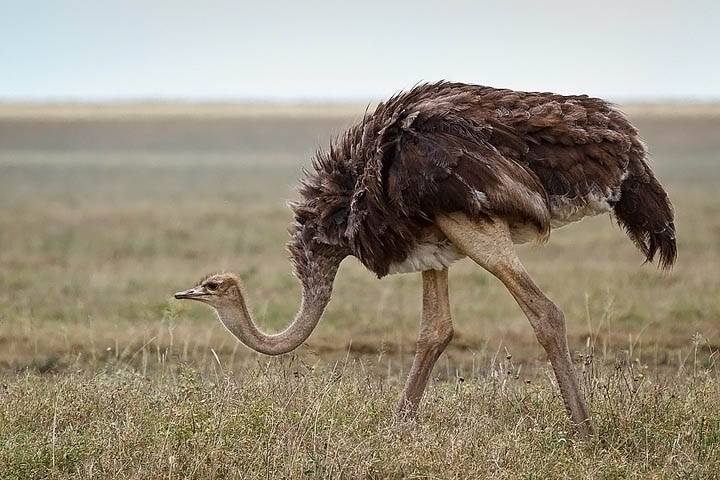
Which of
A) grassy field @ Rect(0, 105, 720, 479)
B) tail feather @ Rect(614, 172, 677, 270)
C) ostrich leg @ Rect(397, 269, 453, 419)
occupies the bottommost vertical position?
grassy field @ Rect(0, 105, 720, 479)

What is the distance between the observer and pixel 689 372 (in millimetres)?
9062

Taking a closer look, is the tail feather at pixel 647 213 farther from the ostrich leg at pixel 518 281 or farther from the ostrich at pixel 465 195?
Answer: the ostrich leg at pixel 518 281

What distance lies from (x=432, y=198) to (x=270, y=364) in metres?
1.85

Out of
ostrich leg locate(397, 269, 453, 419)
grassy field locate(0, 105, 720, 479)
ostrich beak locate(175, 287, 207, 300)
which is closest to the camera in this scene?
grassy field locate(0, 105, 720, 479)

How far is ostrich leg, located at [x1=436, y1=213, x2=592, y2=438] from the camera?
6.68 meters

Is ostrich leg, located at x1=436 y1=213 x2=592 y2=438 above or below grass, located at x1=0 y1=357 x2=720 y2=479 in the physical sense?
above

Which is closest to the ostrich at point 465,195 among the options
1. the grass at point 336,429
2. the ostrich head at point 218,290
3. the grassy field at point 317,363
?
the ostrich head at point 218,290

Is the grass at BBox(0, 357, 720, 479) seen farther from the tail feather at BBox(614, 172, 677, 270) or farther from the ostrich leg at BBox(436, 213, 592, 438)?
the tail feather at BBox(614, 172, 677, 270)

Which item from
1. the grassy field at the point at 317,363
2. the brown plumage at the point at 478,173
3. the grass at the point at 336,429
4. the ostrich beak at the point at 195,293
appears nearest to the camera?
the grass at the point at 336,429

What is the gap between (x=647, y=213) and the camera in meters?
7.00

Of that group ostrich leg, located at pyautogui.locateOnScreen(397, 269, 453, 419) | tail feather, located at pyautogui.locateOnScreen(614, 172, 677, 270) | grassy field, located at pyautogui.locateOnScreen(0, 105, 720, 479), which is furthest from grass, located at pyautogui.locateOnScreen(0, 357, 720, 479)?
tail feather, located at pyautogui.locateOnScreen(614, 172, 677, 270)

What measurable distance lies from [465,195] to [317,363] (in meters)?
1.69

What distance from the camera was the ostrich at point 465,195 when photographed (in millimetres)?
6648

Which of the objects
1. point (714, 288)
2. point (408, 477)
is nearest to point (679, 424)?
point (408, 477)
